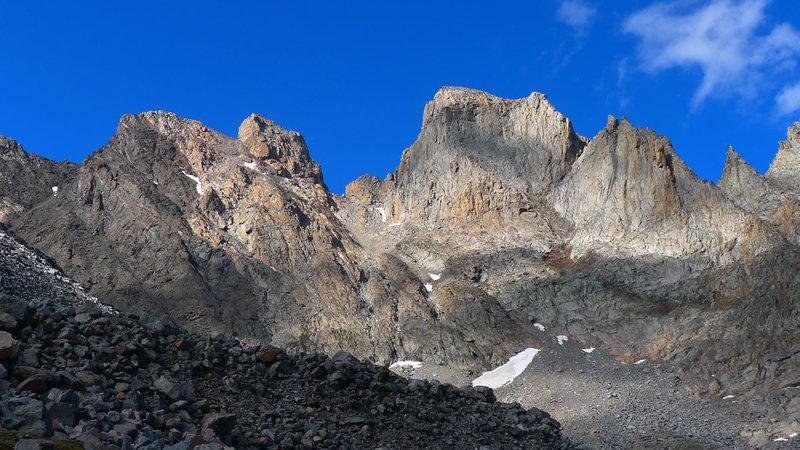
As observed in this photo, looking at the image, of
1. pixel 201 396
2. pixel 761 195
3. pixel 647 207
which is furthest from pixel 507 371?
pixel 201 396

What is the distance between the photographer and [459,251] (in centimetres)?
17012

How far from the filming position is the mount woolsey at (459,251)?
132 meters

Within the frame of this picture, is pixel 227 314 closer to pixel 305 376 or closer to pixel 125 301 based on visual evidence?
pixel 125 301

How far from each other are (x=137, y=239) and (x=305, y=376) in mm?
141891

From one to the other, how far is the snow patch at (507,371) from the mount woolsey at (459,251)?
2.66 metres

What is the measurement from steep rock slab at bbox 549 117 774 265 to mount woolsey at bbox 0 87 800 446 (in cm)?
43

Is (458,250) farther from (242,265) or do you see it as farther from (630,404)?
(630,404)

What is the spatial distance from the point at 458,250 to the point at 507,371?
48.4 metres

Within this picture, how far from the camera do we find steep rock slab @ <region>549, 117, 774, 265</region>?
5650 inches

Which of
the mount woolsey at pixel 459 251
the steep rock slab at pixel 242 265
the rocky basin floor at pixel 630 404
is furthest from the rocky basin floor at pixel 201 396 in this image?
the steep rock slab at pixel 242 265

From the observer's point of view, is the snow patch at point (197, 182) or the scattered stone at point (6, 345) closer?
the scattered stone at point (6, 345)

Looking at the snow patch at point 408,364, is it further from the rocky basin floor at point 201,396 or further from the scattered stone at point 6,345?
the scattered stone at point 6,345

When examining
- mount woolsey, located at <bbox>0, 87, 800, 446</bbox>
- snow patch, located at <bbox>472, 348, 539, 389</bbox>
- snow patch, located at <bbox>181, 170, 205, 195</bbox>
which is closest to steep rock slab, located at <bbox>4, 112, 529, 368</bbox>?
mount woolsey, located at <bbox>0, 87, 800, 446</bbox>

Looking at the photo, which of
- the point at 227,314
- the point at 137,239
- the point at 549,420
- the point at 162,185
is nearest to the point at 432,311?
the point at 227,314
